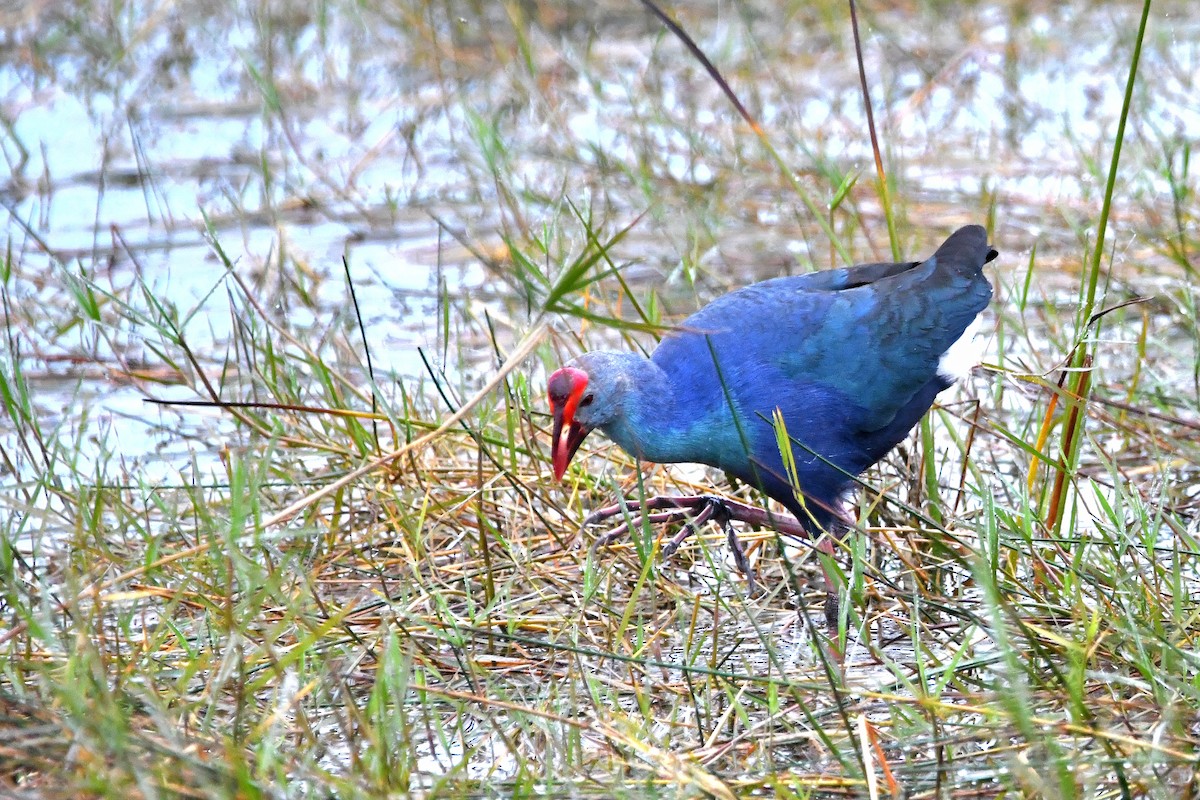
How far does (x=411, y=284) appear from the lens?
14.8 ft

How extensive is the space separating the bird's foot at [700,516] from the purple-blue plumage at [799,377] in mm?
78

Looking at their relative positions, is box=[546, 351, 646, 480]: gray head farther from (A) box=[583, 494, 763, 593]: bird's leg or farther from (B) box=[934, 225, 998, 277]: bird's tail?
(B) box=[934, 225, 998, 277]: bird's tail

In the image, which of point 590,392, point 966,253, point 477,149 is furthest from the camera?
point 477,149

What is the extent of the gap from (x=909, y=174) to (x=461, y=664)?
10.4 feet

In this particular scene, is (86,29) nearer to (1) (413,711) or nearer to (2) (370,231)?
(2) (370,231)

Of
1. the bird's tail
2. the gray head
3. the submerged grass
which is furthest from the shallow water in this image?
the gray head

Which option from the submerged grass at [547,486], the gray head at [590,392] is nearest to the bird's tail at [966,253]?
the submerged grass at [547,486]

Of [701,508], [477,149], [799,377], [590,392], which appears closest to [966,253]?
[799,377]

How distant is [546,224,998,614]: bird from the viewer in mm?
2701

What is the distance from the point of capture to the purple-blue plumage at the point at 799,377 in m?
2.70

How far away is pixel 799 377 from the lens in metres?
2.84

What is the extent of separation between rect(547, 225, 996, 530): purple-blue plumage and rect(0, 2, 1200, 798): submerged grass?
0.39 feet

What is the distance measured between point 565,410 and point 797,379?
0.46 metres

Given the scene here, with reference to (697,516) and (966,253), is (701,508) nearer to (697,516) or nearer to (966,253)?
(697,516)
